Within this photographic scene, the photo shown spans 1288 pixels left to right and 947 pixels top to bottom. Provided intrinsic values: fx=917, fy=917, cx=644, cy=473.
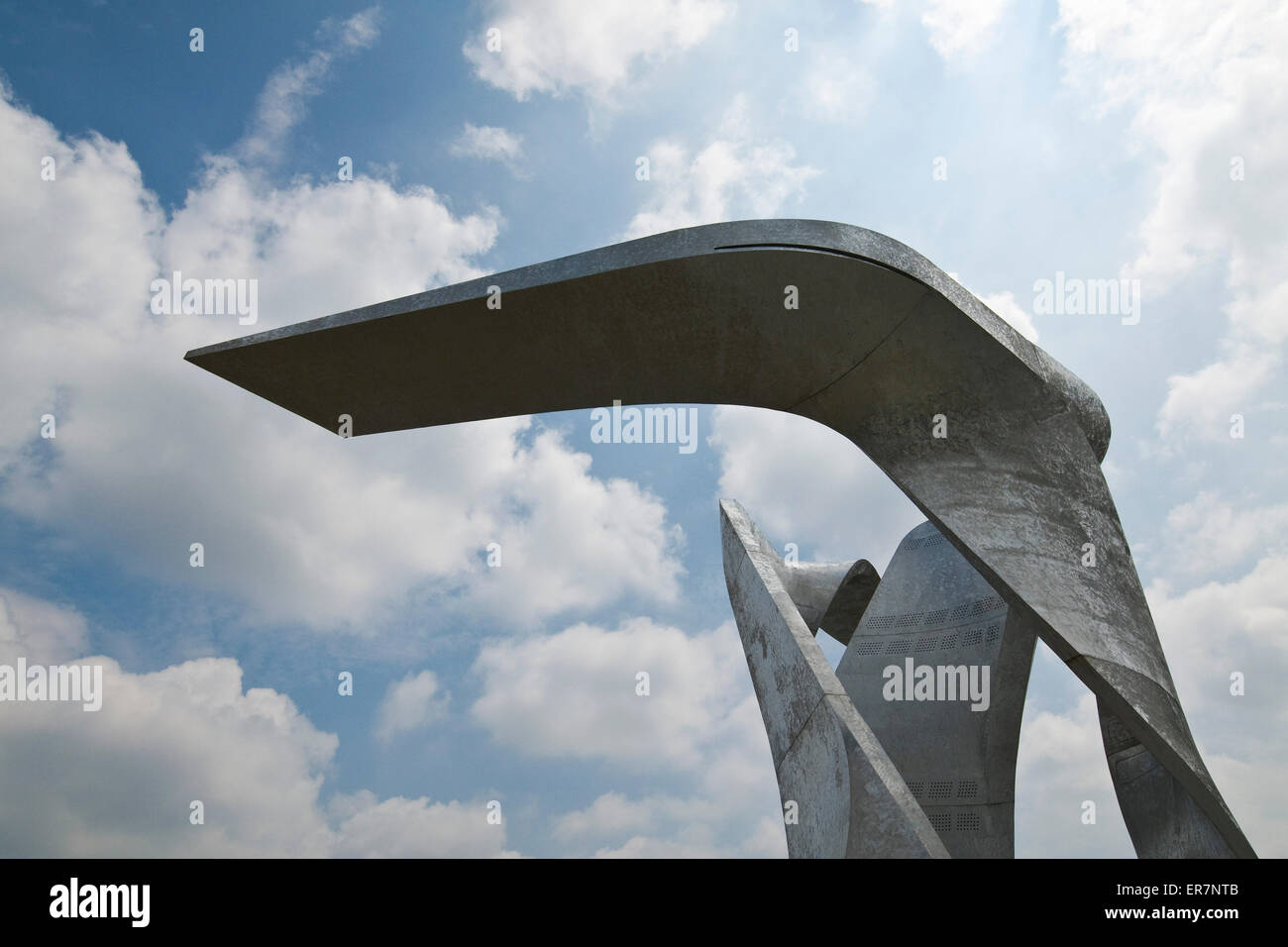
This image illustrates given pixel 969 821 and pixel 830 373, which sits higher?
pixel 830 373

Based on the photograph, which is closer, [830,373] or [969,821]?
[830,373]

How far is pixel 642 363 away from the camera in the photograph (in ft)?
24.7

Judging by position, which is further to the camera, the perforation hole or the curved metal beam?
the perforation hole

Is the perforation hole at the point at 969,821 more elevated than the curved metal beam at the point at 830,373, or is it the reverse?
the curved metal beam at the point at 830,373

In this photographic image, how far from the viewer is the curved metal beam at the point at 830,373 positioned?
6574 mm

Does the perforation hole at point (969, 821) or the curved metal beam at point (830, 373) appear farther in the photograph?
the perforation hole at point (969, 821)

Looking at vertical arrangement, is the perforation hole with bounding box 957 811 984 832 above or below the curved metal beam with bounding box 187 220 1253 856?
below

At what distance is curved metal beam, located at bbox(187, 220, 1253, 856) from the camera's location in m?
6.57

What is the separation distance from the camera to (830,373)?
767 cm
